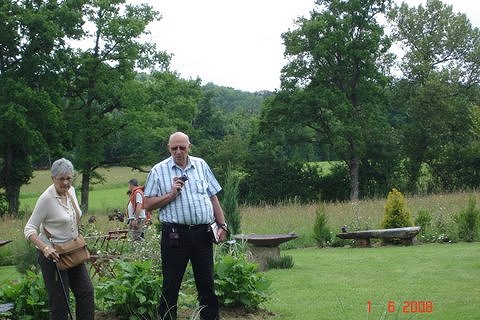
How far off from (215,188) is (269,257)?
4979mm

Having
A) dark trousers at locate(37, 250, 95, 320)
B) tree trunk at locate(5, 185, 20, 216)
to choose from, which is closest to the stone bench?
dark trousers at locate(37, 250, 95, 320)

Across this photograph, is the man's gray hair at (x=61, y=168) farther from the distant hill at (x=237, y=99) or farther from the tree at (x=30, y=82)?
the distant hill at (x=237, y=99)

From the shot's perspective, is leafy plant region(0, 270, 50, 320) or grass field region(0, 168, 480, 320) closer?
leafy plant region(0, 270, 50, 320)

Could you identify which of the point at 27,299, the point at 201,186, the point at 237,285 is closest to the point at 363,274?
the point at 237,285

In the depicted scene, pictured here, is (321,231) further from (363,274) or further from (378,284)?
(378,284)

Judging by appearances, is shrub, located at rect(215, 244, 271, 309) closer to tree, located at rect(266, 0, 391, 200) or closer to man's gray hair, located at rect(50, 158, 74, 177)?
man's gray hair, located at rect(50, 158, 74, 177)

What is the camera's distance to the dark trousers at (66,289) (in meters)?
5.16

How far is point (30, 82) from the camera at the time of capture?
2959cm

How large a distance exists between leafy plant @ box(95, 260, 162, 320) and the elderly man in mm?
455

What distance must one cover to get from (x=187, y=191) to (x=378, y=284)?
3.99 meters

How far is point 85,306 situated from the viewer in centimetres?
524

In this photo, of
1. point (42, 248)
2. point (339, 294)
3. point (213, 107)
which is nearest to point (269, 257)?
point (339, 294)

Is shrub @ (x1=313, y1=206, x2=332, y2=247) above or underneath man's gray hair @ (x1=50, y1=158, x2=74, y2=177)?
underneath

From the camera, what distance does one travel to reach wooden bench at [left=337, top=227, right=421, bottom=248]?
14.1 metres
